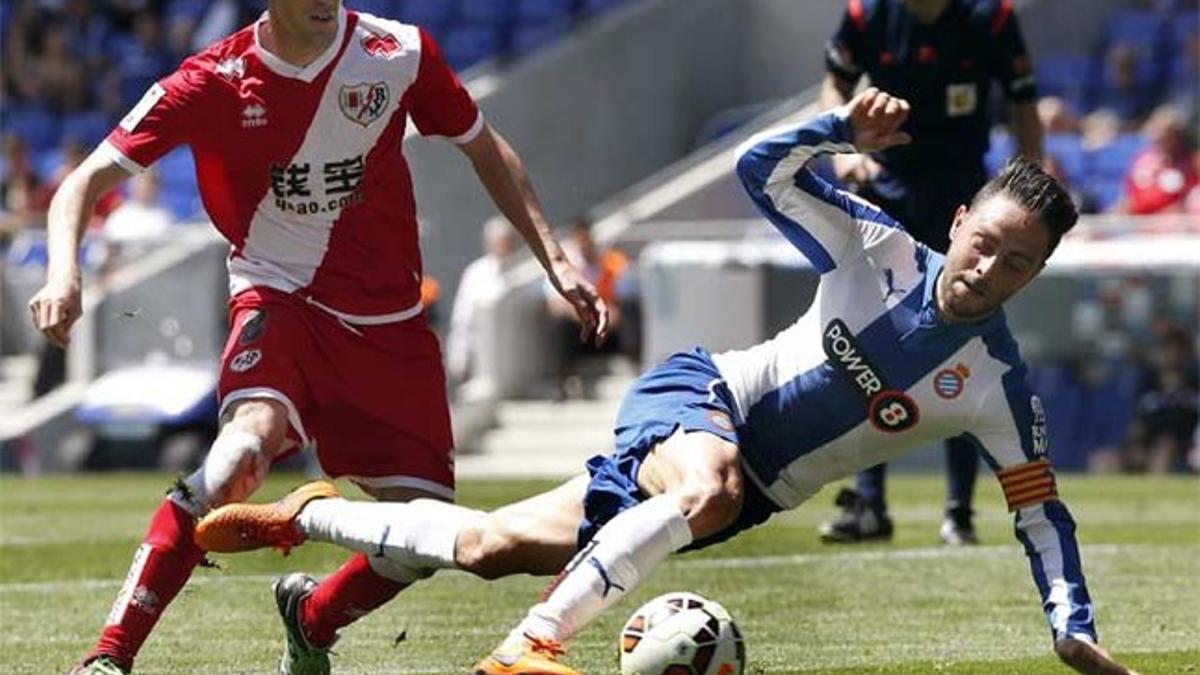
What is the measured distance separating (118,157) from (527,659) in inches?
82.8

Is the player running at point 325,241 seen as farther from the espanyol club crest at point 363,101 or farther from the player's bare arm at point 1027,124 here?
the player's bare arm at point 1027,124

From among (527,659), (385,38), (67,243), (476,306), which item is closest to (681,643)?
(527,659)

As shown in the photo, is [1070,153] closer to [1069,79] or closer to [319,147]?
[1069,79]

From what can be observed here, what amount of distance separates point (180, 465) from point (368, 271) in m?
13.6

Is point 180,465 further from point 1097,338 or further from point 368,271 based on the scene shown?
point 368,271

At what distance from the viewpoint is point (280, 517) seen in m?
7.23

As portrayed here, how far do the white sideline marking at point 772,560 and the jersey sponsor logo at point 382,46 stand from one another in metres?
3.35

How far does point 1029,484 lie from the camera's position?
Answer: 23.5 feet

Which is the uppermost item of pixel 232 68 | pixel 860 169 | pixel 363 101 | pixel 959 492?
pixel 232 68

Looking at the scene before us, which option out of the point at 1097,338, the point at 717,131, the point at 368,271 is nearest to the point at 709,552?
the point at 368,271

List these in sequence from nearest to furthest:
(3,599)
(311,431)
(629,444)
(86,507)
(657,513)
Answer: (657,513) < (629,444) < (311,431) < (3,599) < (86,507)

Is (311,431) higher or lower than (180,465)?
higher

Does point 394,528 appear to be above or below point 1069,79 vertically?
above

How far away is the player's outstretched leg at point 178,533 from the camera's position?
7535 mm
